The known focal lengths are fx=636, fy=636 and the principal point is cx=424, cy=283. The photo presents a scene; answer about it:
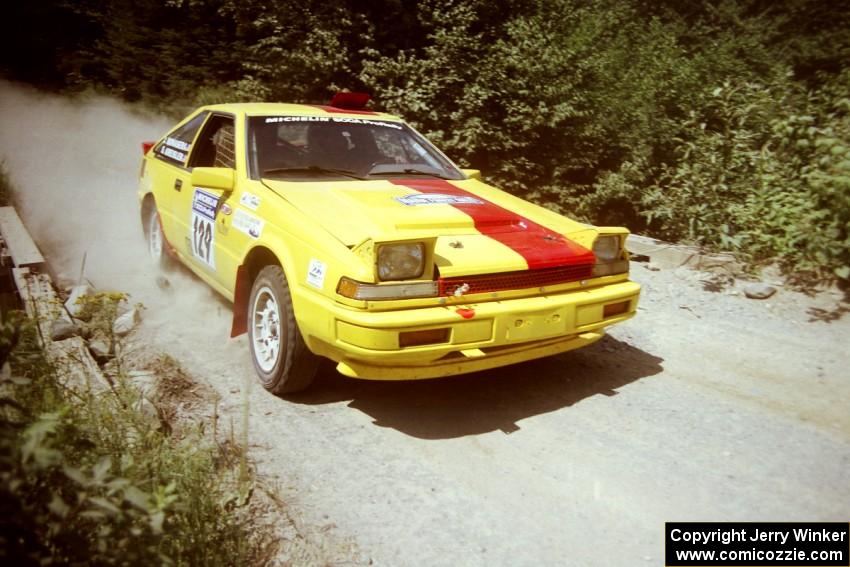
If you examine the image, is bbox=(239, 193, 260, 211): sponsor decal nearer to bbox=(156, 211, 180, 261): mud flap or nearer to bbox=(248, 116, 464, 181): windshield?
bbox=(248, 116, 464, 181): windshield

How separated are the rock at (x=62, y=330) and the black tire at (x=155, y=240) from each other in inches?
55.9

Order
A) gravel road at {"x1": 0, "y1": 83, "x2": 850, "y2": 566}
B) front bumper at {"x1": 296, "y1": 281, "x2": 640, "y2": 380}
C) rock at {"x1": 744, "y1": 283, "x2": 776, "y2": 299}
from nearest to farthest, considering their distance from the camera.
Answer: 1. gravel road at {"x1": 0, "y1": 83, "x2": 850, "y2": 566}
2. front bumper at {"x1": 296, "y1": 281, "x2": 640, "y2": 380}
3. rock at {"x1": 744, "y1": 283, "x2": 776, "y2": 299}

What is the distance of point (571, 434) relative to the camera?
324 cm

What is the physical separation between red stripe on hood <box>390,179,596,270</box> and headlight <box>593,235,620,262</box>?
135 millimetres

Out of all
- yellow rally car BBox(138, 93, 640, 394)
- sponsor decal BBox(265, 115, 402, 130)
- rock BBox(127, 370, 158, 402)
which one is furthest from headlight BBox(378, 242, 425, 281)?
sponsor decal BBox(265, 115, 402, 130)

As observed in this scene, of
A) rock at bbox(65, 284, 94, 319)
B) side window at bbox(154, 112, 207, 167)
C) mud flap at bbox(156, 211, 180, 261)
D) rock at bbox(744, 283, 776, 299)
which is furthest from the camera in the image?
rock at bbox(744, 283, 776, 299)

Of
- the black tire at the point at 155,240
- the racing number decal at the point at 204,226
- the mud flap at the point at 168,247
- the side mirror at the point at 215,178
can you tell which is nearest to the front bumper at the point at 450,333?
the side mirror at the point at 215,178

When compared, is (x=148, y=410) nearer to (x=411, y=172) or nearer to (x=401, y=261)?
(x=401, y=261)

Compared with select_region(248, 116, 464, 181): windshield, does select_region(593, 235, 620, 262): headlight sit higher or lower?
lower

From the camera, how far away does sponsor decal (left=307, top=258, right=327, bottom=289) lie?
10.1 ft

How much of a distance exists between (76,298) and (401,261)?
9.19ft

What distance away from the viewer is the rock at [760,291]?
207 inches

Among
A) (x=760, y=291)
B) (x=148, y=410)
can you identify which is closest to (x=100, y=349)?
(x=148, y=410)

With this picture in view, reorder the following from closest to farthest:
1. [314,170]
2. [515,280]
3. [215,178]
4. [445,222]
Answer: [515,280], [445,222], [215,178], [314,170]
